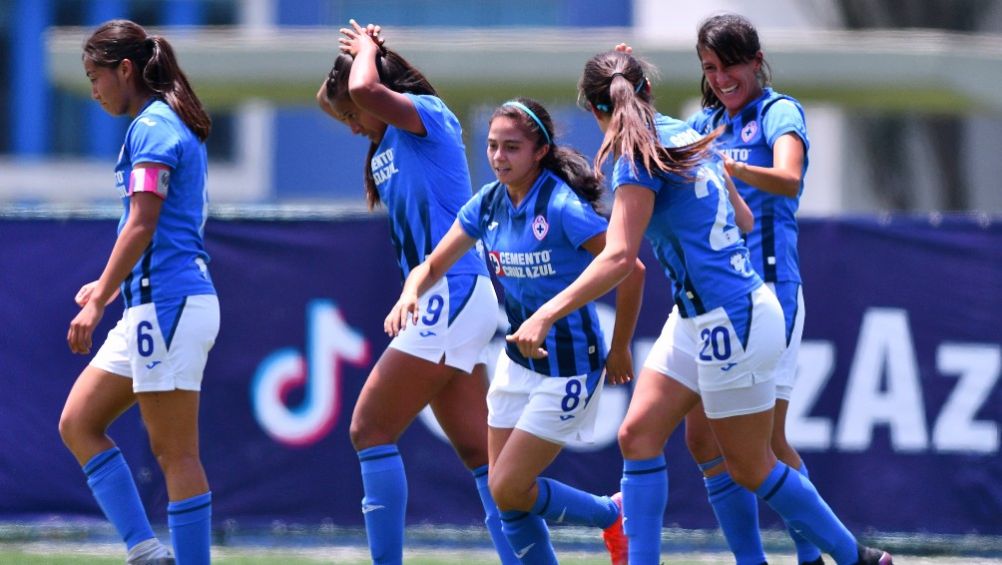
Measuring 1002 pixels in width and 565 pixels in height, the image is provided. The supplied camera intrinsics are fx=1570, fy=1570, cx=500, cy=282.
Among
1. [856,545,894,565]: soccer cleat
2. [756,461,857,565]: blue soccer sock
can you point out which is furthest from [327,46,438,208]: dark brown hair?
[856,545,894,565]: soccer cleat

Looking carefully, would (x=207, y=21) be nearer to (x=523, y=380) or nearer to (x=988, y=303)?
(x=988, y=303)

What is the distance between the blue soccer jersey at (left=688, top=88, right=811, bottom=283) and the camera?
5629 millimetres

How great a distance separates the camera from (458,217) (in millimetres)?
5426

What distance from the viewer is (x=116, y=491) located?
18.5 feet

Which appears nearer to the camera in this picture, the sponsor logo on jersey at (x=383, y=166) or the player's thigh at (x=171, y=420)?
the player's thigh at (x=171, y=420)

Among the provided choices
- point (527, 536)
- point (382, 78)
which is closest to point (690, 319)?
point (527, 536)

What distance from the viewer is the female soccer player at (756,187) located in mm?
5492

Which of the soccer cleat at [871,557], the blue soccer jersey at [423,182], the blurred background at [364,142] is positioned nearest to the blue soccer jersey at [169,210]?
the blue soccer jersey at [423,182]

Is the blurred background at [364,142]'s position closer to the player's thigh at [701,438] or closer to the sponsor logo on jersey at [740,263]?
the player's thigh at [701,438]

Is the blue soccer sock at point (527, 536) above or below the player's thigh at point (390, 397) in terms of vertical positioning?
below

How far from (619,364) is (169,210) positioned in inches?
65.1

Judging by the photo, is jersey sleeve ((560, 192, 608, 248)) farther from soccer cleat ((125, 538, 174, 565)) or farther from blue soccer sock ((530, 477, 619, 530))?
soccer cleat ((125, 538, 174, 565))

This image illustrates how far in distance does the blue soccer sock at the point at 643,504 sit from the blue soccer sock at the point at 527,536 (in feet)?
1.08

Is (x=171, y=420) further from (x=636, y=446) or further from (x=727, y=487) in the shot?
(x=727, y=487)
